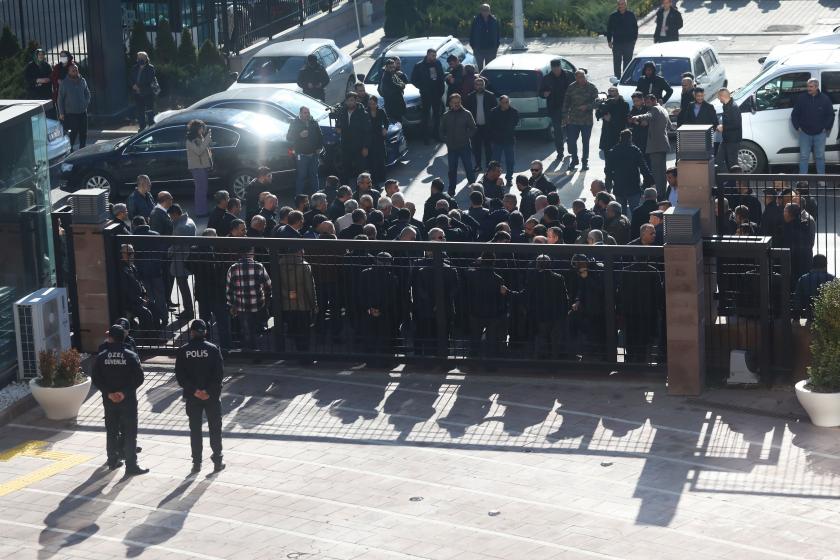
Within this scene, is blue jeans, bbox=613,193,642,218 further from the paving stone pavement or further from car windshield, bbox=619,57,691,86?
the paving stone pavement

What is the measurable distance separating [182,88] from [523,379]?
56.0 ft

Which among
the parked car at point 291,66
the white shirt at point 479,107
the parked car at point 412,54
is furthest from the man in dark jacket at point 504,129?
the parked car at point 291,66

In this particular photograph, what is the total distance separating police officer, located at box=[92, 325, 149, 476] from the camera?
48.3ft

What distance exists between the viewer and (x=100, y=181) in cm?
2558

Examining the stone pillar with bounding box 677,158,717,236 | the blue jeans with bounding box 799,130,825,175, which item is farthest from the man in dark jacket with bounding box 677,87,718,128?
the stone pillar with bounding box 677,158,717,236

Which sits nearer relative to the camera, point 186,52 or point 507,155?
point 507,155

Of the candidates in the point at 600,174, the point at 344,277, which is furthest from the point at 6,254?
the point at 600,174

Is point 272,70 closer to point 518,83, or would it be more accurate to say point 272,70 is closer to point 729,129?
point 518,83

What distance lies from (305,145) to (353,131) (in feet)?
3.07

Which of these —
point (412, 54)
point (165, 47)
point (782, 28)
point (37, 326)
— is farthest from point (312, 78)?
point (782, 28)

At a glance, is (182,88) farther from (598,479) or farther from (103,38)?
(598,479)

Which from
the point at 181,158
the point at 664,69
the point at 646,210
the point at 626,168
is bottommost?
the point at 646,210

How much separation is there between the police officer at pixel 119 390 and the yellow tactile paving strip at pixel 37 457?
53 cm

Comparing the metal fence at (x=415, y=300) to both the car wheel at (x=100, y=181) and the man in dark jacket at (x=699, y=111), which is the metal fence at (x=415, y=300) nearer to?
the car wheel at (x=100, y=181)
